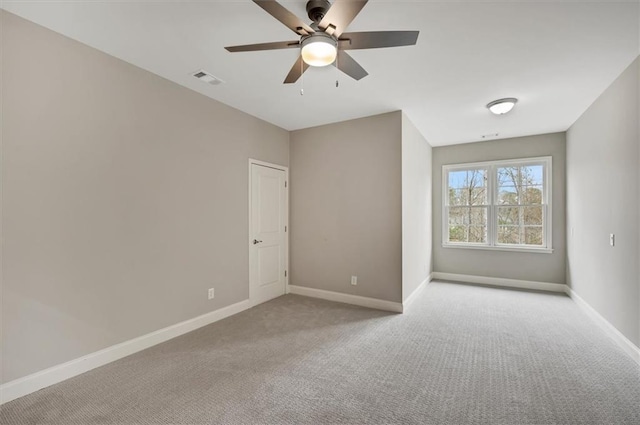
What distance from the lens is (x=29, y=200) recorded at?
2.18 m

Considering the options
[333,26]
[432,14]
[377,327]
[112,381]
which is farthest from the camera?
[377,327]

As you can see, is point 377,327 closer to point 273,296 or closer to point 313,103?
point 273,296

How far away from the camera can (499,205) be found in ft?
18.1

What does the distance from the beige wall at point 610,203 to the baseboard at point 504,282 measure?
593 mm

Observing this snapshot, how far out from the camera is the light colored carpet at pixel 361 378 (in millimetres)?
1956

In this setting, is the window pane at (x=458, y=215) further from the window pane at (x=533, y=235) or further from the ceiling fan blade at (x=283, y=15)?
the ceiling fan blade at (x=283, y=15)

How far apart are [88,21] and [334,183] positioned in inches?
126

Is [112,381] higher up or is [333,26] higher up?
[333,26]

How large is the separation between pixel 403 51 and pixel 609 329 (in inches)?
145

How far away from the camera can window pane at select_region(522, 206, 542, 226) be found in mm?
5258

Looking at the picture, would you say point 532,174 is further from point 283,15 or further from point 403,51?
point 283,15

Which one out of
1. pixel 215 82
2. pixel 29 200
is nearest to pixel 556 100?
pixel 215 82

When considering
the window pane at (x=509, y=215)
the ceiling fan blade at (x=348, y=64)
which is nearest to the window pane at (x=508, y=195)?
the window pane at (x=509, y=215)

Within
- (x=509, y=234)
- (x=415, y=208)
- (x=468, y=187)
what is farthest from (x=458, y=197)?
(x=415, y=208)
